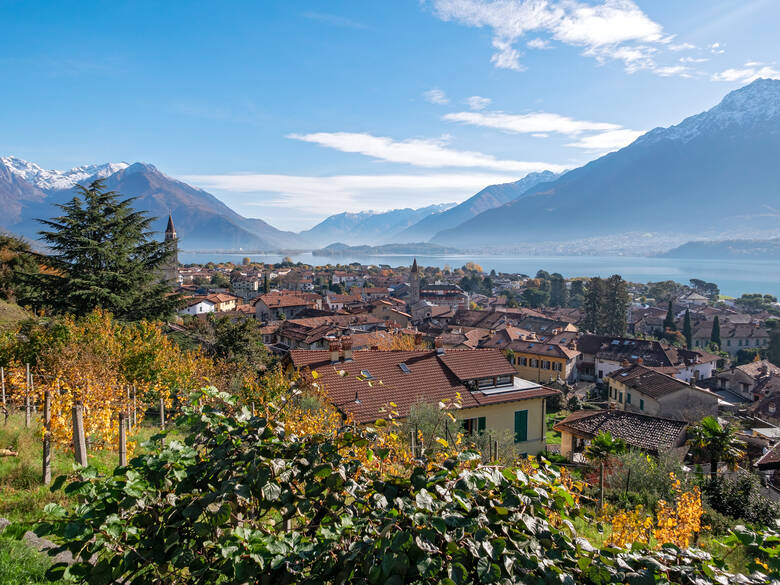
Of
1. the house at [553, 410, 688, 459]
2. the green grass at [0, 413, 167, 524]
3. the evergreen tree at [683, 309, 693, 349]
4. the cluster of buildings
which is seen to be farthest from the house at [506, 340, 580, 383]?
the green grass at [0, 413, 167, 524]

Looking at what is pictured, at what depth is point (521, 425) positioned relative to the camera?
1861 cm

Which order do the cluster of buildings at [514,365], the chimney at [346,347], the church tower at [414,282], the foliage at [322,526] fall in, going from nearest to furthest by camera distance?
the foliage at [322,526] → the cluster of buildings at [514,365] → the chimney at [346,347] → the church tower at [414,282]

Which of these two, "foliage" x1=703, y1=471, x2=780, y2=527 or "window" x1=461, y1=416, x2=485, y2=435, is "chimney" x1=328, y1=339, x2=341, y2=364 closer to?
"window" x1=461, y1=416, x2=485, y2=435

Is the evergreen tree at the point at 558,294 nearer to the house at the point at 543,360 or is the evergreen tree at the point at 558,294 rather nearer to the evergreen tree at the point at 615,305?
the evergreen tree at the point at 615,305

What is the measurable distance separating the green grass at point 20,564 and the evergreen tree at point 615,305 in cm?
6842

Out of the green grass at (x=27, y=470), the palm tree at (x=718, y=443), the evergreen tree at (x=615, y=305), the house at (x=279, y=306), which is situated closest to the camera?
the green grass at (x=27, y=470)

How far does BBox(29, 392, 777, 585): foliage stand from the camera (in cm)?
226

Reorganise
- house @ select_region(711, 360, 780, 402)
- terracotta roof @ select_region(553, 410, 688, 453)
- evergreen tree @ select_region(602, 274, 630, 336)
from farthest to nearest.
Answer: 1. evergreen tree @ select_region(602, 274, 630, 336)
2. house @ select_region(711, 360, 780, 402)
3. terracotta roof @ select_region(553, 410, 688, 453)

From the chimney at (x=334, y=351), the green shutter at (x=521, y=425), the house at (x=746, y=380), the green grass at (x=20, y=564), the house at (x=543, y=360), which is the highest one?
the green grass at (x=20, y=564)

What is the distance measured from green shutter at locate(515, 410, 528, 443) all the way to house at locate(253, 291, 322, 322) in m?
51.2

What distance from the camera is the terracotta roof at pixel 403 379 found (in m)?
15.9

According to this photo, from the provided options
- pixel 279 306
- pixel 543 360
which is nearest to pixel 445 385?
pixel 543 360

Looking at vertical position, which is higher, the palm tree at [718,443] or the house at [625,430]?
the palm tree at [718,443]

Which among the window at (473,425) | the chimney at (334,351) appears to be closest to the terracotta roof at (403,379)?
the chimney at (334,351)
